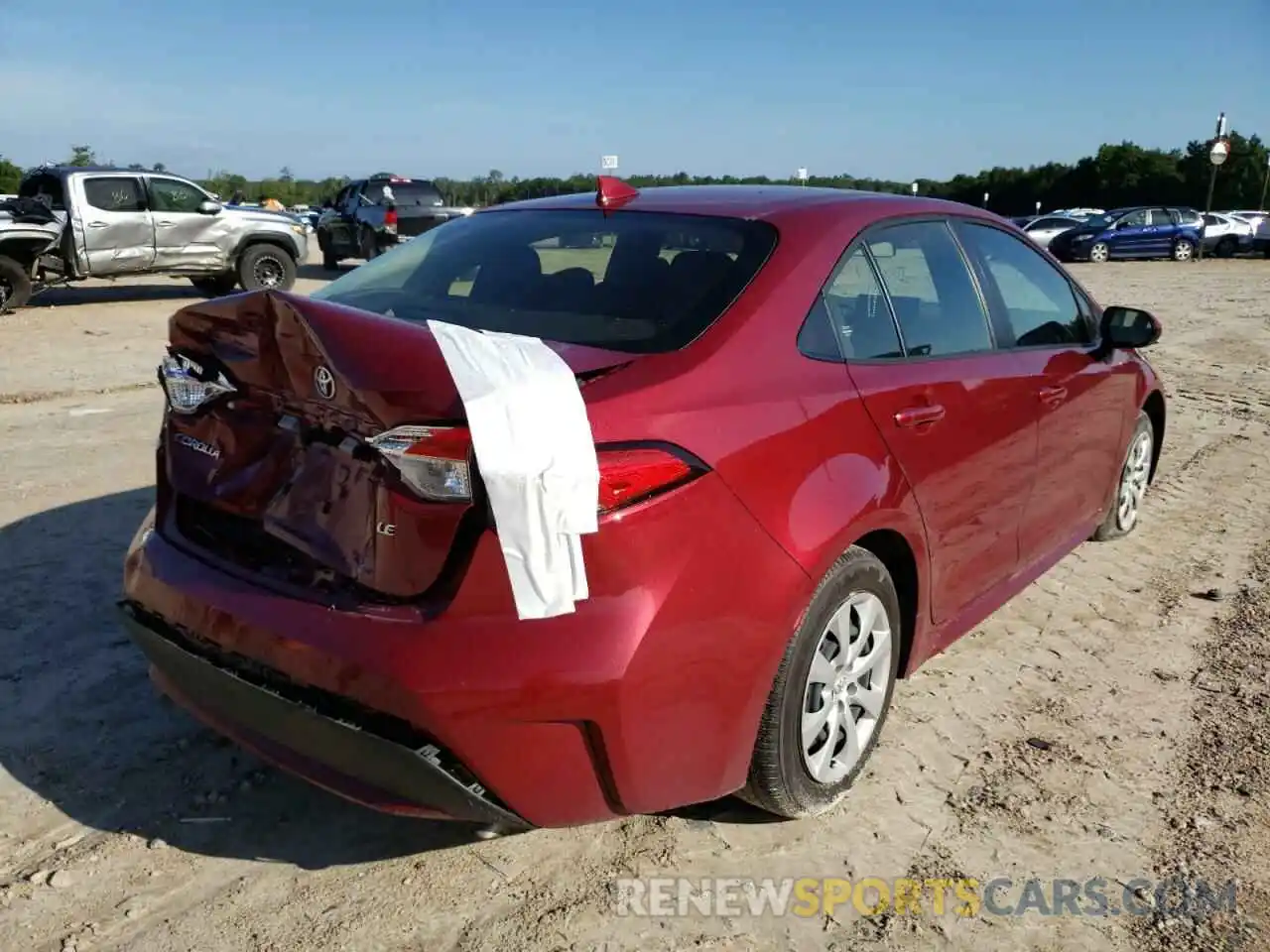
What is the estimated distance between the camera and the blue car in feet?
94.5

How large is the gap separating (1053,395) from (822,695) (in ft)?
5.75

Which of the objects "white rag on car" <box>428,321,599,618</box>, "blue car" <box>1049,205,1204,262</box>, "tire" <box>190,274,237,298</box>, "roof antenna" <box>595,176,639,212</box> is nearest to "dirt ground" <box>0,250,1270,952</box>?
"white rag on car" <box>428,321,599,618</box>

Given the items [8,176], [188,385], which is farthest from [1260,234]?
[8,176]

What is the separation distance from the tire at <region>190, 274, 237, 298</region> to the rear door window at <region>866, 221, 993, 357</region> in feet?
44.8

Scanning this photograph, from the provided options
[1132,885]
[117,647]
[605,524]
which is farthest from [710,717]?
[117,647]

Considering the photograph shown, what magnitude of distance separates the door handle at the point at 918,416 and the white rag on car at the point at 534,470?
1.15 m

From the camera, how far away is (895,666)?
10.2 feet

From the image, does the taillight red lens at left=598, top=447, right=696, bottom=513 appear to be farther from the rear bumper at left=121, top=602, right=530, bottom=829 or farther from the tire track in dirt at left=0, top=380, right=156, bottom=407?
the tire track in dirt at left=0, top=380, right=156, bottom=407

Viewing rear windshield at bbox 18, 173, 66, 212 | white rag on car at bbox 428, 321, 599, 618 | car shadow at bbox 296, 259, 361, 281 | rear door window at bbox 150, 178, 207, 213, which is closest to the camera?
white rag on car at bbox 428, 321, 599, 618

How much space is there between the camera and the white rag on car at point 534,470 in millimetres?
2061

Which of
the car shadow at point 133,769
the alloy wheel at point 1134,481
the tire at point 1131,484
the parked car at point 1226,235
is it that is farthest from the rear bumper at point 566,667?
the parked car at point 1226,235

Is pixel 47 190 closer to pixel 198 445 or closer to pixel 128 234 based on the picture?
pixel 128 234

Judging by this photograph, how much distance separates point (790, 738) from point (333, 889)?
3.83 feet

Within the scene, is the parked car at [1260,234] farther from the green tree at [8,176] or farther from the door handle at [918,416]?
the green tree at [8,176]
